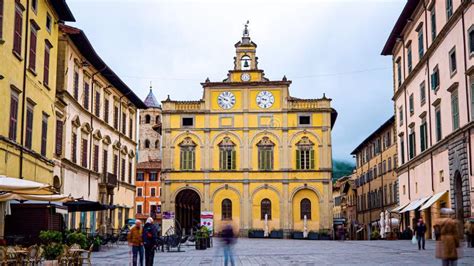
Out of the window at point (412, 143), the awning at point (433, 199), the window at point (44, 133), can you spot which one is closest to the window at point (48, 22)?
the window at point (44, 133)

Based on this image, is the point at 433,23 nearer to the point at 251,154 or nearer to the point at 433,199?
the point at 433,199

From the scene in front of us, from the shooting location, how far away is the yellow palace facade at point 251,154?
188 feet

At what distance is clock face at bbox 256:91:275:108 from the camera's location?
58.6 m

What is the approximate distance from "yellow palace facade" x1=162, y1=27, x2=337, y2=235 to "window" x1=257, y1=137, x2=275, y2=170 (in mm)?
91

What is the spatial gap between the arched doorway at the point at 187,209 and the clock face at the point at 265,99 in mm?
10218

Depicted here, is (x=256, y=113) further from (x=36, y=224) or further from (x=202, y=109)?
(x=36, y=224)

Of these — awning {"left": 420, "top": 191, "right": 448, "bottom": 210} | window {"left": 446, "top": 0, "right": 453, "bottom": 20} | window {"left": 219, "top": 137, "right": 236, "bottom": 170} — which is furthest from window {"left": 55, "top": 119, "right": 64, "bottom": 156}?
window {"left": 219, "top": 137, "right": 236, "bottom": 170}

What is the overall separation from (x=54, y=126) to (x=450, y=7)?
757 inches

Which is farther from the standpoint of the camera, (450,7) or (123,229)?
(123,229)

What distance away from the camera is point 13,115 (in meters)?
23.2

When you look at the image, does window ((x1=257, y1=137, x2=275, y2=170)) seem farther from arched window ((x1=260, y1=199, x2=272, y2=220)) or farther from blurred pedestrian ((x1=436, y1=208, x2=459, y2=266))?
blurred pedestrian ((x1=436, y1=208, x2=459, y2=266))

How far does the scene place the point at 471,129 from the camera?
87.2 feet

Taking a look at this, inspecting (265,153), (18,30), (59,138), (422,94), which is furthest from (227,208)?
(18,30)

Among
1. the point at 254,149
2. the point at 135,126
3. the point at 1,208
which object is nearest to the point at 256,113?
the point at 254,149
